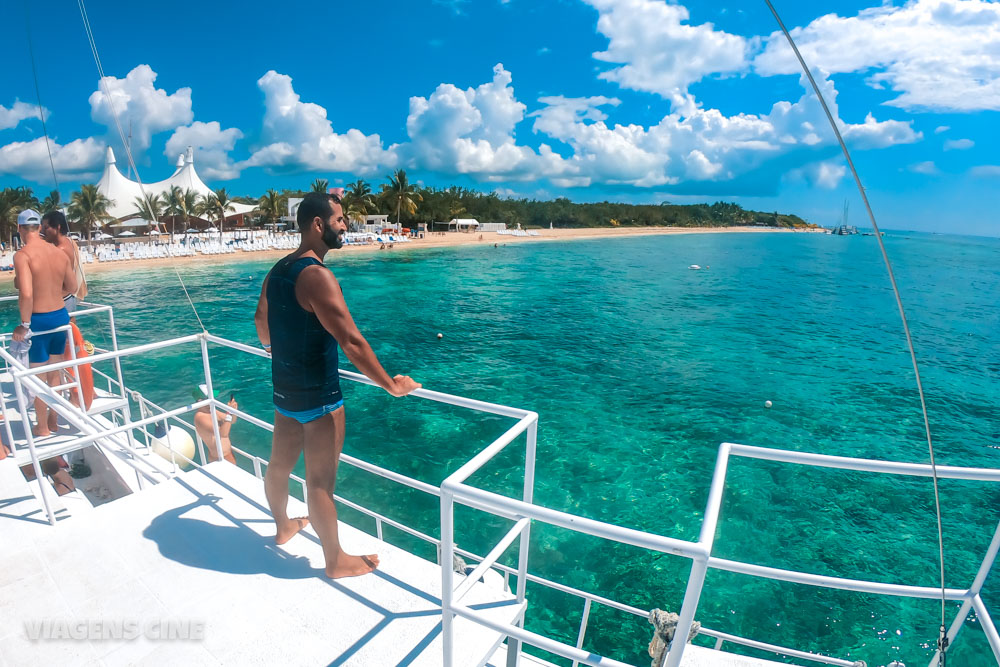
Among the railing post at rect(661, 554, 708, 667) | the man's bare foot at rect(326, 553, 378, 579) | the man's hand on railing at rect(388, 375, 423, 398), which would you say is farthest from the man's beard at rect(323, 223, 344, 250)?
the railing post at rect(661, 554, 708, 667)

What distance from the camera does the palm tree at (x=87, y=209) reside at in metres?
39.3

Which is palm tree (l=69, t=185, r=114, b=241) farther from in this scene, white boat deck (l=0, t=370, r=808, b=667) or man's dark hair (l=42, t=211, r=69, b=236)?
white boat deck (l=0, t=370, r=808, b=667)

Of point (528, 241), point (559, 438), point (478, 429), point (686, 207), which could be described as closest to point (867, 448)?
point (559, 438)

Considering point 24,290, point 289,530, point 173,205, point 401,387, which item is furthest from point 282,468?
point 173,205

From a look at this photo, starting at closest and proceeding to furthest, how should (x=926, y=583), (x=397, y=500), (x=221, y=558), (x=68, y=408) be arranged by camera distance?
(x=221, y=558) → (x=68, y=408) → (x=926, y=583) → (x=397, y=500)

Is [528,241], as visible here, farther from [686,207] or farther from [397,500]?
[686,207]

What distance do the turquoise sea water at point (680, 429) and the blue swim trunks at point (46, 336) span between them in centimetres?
412

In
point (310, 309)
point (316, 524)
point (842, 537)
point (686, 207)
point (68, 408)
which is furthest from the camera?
point (686, 207)

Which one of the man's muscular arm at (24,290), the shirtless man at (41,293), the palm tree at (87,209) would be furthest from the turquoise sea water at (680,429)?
the palm tree at (87,209)

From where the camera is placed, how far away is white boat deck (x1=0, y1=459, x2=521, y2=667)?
6.50 ft

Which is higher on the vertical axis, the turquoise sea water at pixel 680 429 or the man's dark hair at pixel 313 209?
the man's dark hair at pixel 313 209

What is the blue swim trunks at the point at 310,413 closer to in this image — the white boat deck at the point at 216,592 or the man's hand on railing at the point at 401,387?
the man's hand on railing at the point at 401,387

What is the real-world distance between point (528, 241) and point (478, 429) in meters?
62.2

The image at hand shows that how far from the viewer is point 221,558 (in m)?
2.49
